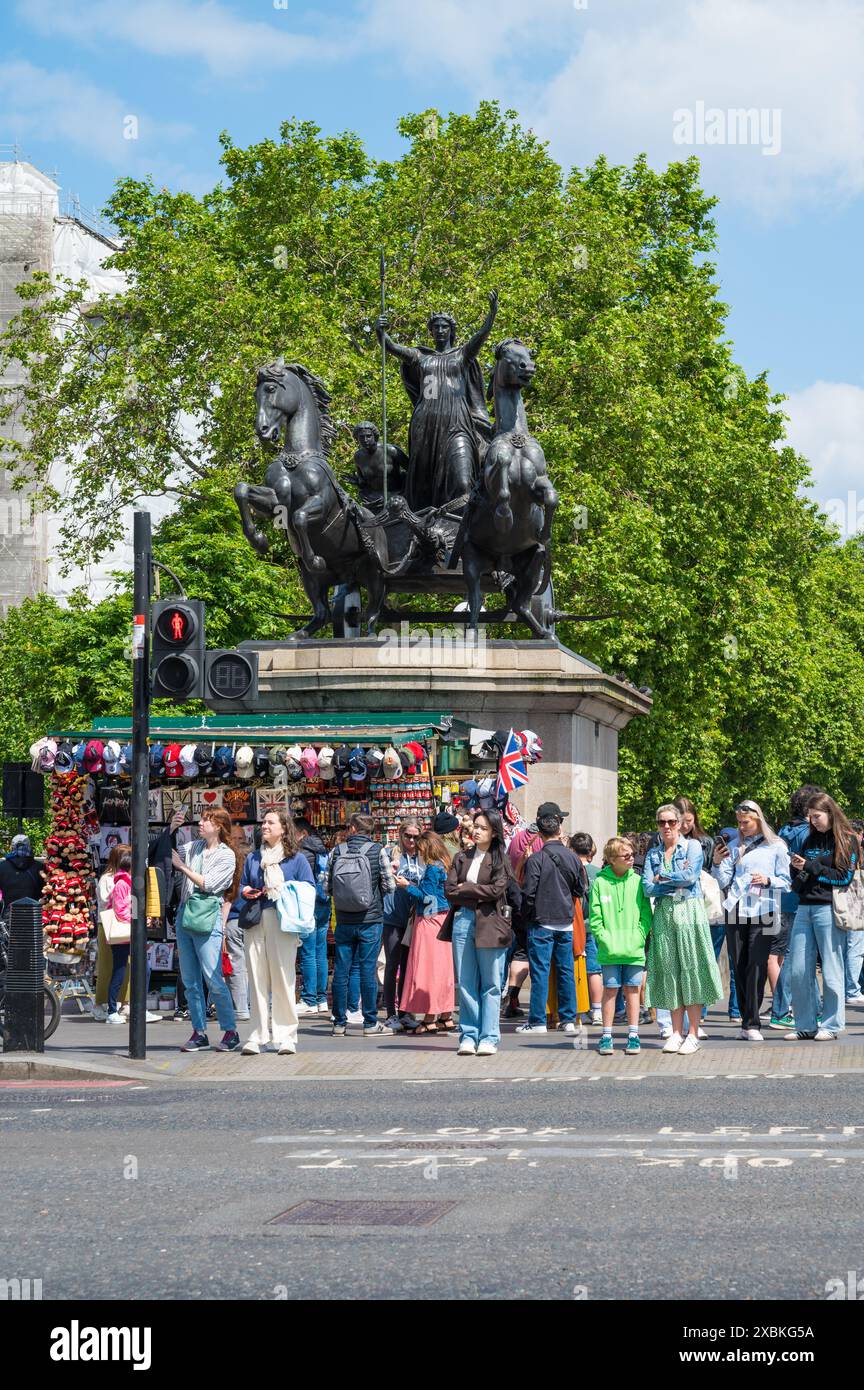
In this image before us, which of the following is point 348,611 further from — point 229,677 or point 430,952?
point 229,677

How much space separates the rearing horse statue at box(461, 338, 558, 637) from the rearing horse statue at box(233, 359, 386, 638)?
1274 millimetres

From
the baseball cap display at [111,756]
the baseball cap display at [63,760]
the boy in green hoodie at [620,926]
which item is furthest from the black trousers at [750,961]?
the baseball cap display at [63,760]

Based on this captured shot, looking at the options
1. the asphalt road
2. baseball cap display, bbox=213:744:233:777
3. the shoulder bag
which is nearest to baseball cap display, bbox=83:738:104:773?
baseball cap display, bbox=213:744:233:777

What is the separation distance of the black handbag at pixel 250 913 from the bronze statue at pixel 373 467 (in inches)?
359

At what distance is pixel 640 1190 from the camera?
8578 mm

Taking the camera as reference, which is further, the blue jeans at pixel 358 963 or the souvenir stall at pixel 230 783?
the souvenir stall at pixel 230 783

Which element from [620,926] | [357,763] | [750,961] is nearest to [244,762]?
[357,763]

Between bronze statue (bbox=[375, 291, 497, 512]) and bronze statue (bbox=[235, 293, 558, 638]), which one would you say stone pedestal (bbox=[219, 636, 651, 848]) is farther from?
bronze statue (bbox=[375, 291, 497, 512])

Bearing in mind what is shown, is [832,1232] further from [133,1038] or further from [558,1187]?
[133,1038]

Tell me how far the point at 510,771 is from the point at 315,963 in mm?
2639

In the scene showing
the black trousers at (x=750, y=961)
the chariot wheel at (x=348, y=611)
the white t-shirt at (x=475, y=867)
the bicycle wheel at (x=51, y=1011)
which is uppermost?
the chariot wheel at (x=348, y=611)

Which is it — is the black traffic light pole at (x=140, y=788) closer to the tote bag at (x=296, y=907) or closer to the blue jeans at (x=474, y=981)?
the tote bag at (x=296, y=907)

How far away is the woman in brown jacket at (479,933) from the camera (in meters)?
14.5
